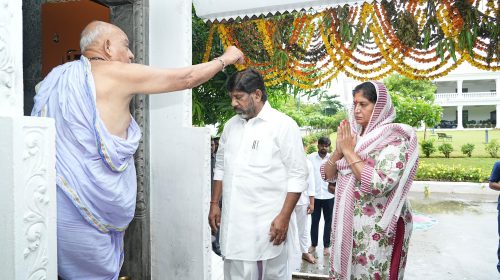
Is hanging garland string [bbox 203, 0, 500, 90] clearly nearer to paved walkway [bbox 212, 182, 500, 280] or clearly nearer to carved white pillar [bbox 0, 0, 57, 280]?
paved walkway [bbox 212, 182, 500, 280]

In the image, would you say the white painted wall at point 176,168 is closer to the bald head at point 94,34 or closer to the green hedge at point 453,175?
the bald head at point 94,34

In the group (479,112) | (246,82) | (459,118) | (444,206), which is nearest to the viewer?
(246,82)

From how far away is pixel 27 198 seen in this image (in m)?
1.47

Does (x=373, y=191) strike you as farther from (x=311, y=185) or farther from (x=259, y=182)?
(x=311, y=185)

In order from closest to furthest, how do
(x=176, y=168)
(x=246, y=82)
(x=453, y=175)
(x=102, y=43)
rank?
(x=102, y=43)
(x=246, y=82)
(x=176, y=168)
(x=453, y=175)

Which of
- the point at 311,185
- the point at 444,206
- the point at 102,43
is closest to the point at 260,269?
the point at 102,43

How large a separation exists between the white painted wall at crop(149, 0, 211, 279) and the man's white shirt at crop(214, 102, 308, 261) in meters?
0.36

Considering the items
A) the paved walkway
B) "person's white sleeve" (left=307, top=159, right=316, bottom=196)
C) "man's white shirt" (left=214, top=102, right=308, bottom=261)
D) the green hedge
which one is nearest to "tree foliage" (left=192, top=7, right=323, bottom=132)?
"person's white sleeve" (left=307, top=159, right=316, bottom=196)

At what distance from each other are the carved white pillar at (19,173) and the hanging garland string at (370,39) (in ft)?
10.9

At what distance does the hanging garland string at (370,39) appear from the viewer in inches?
157

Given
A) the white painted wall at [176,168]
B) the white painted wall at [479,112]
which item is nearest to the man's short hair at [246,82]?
the white painted wall at [176,168]

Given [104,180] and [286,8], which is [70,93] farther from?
[286,8]

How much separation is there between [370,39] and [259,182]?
284cm

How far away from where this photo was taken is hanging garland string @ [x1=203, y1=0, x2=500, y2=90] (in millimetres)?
3990
